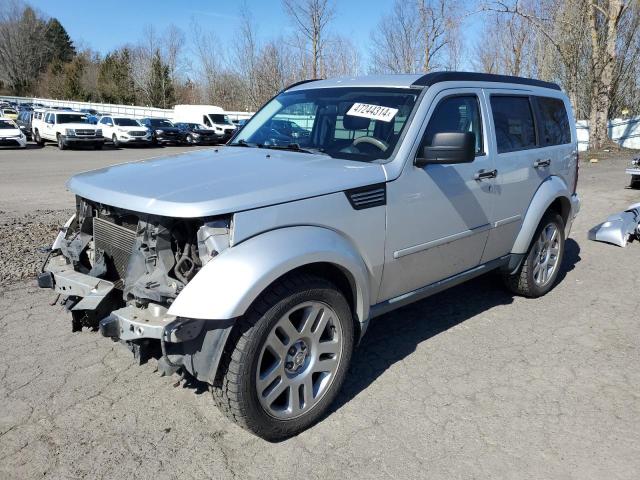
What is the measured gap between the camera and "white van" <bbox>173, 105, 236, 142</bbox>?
33.7m

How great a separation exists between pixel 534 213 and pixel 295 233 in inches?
112

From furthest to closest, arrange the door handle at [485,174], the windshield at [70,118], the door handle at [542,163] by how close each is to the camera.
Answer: the windshield at [70,118] < the door handle at [542,163] < the door handle at [485,174]

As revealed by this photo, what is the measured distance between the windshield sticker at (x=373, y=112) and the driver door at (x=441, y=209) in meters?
0.26

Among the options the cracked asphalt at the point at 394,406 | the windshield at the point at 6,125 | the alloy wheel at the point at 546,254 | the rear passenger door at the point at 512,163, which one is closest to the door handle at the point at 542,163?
the rear passenger door at the point at 512,163

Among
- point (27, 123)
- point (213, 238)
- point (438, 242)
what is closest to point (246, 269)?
point (213, 238)

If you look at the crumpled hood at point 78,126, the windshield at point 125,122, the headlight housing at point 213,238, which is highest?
the windshield at point 125,122

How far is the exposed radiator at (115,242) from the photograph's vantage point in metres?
3.07

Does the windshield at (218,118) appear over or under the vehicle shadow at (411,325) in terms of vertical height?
over

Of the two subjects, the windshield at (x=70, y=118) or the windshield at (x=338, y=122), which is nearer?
the windshield at (x=338, y=122)

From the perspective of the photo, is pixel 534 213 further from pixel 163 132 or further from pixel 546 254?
pixel 163 132

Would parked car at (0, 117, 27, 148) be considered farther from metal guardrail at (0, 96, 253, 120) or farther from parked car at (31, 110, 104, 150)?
metal guardrail at (0, 96, 253, 120)

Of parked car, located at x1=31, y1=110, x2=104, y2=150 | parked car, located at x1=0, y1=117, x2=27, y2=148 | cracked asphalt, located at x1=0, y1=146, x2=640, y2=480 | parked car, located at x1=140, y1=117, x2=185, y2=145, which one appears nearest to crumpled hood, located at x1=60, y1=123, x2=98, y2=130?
parked car, located at x1=31, y1=110, x2=104, y2=150

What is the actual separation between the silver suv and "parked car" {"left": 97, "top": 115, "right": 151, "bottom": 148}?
89.8 ft

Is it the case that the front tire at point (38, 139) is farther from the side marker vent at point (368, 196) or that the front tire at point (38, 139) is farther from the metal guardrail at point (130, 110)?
the side marker vent at point (368, 196)
